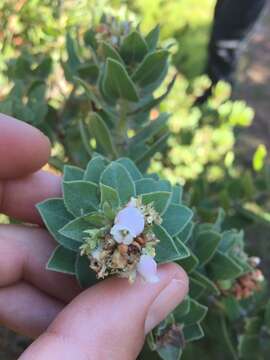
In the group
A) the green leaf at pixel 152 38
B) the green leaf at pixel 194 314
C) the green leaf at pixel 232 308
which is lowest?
the green leaf at pixel 232 308

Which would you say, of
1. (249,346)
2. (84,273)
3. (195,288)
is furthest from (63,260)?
(249,346)

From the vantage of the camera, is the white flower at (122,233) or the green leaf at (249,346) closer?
the white flower at (122,233)

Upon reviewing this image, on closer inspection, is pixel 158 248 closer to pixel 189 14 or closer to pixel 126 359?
pixel 126 359

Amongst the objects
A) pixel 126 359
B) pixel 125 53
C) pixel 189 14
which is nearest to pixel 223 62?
pixel 189 14

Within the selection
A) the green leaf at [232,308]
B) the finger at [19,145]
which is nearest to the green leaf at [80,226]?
the finger at [19,145]

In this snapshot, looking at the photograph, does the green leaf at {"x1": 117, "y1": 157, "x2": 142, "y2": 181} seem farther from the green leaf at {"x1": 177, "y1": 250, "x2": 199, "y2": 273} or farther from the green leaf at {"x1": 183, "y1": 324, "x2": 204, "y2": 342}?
the green leaf at {"x1": 183, "y1": 324, "x2": 204, "y2": 342}

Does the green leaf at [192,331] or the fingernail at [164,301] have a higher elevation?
the fingernail at [164,301]

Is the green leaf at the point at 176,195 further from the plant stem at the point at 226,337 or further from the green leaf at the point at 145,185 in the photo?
the plant stem at the point at 226,337
